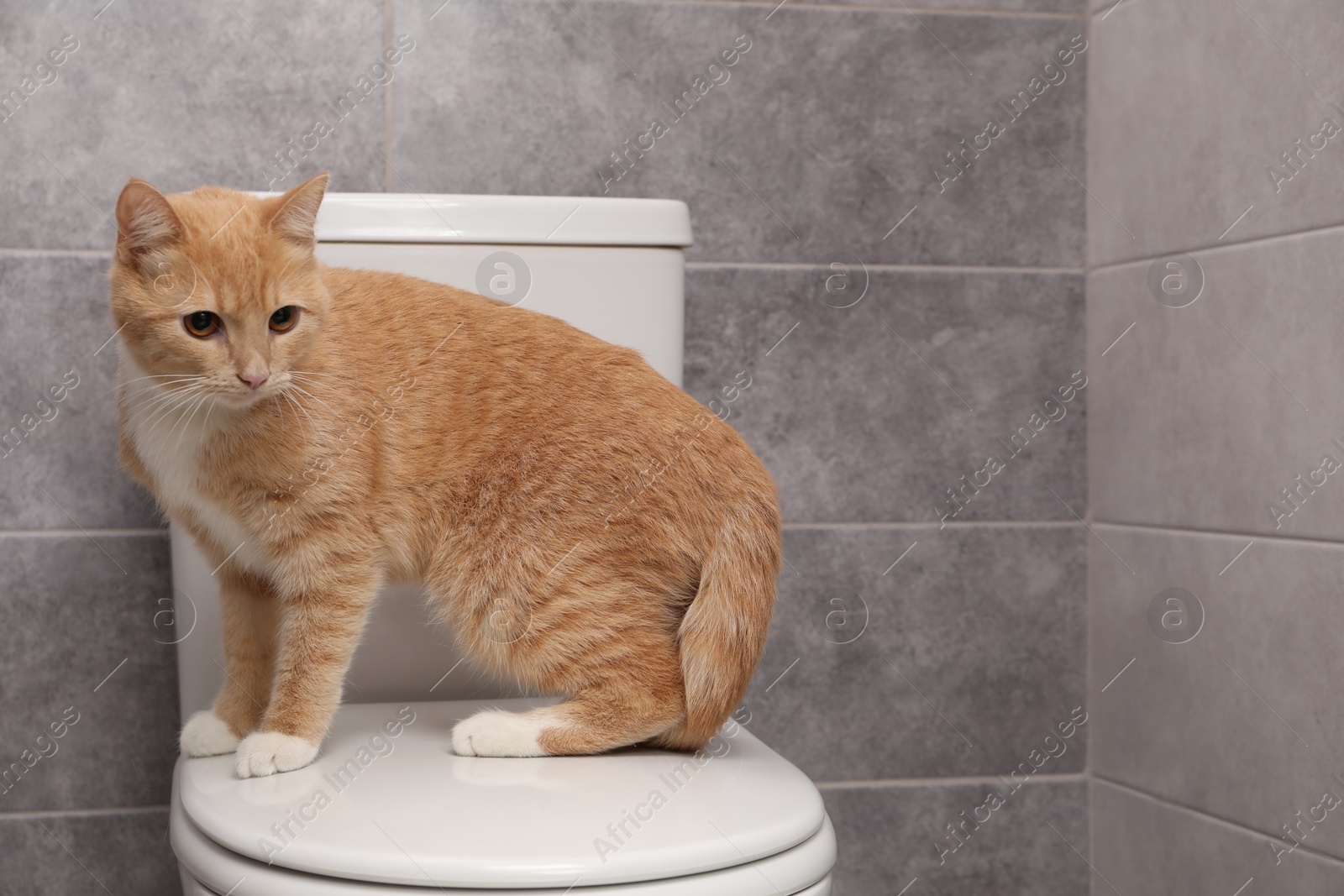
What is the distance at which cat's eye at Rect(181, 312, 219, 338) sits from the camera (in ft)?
3.18

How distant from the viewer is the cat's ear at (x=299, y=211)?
39.9 inches

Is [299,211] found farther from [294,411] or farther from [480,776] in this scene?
[480,776]

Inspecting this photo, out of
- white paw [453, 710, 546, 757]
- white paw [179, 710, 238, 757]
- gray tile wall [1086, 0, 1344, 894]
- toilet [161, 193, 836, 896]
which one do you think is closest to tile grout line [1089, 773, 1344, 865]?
gray tile wall [1086, 0, 1344, 894]

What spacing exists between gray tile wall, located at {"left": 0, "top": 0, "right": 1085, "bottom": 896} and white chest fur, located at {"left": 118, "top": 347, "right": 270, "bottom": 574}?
20.0 inches

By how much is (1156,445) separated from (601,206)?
0.89m

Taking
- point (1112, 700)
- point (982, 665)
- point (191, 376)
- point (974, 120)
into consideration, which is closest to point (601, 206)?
point (191, 376)

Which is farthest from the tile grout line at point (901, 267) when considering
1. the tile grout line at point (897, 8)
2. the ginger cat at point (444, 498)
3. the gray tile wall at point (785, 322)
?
the ginger cat at point (444, 498)

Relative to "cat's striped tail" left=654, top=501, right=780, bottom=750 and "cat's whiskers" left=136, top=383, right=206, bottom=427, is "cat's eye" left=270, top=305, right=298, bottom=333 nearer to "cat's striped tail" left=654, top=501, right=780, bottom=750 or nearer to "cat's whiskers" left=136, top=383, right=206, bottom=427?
"cat's whiskers" left=136, top=383, right=206, bottom=427

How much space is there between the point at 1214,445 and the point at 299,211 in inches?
47.7

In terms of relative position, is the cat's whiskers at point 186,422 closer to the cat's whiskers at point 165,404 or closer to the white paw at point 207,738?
the cat's whiskers at point 165,404

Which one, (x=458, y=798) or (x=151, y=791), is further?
(x=151, y=791)

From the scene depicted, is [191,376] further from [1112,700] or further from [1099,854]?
[1099,854]

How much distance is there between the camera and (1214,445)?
1479 mm

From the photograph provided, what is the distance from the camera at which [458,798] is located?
0.88 metres
